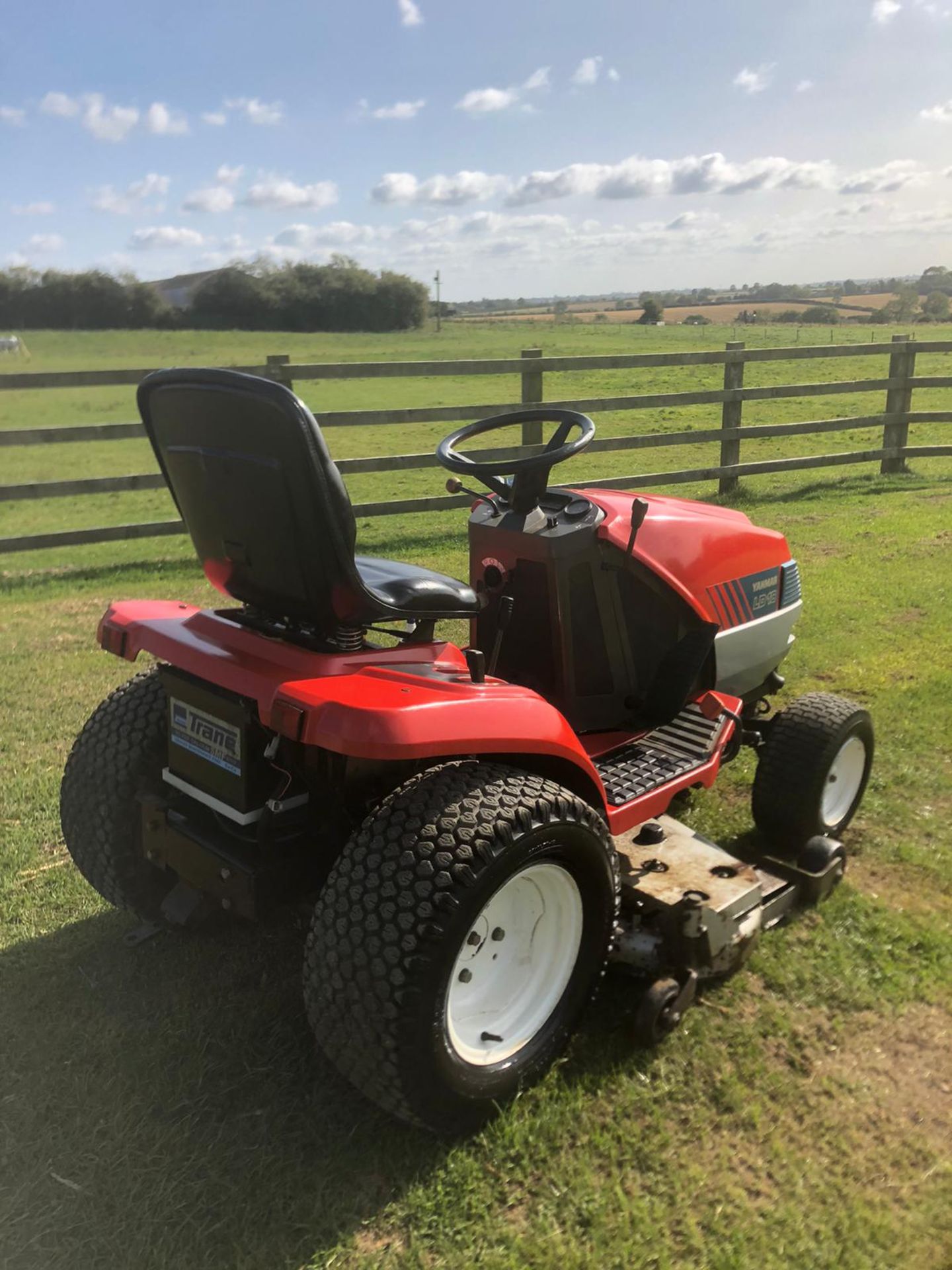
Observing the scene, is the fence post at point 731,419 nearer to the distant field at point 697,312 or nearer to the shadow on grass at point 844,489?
the shadow on grass at point 844,489

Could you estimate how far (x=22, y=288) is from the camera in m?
24.7

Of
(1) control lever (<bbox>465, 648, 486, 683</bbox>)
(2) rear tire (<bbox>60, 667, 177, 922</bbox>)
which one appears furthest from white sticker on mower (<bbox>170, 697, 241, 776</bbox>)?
(1) control lever (<bbox>465, 648, 486, 683</bbox>)

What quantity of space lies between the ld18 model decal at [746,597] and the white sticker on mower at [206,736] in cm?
172

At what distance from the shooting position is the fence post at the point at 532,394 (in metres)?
8.11

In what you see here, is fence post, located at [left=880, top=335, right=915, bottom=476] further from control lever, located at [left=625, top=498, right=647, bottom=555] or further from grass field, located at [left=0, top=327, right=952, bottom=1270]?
control lever, located at [left=625, top=498, right=647, bottom=555]

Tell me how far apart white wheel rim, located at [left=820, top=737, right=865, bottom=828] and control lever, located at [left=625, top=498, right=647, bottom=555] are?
99cm

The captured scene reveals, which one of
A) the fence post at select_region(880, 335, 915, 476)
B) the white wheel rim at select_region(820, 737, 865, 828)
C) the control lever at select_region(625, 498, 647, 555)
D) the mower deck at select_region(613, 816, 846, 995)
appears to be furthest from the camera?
the fence post at select_region(880, 335, 915, 476)

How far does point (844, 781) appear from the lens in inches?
131

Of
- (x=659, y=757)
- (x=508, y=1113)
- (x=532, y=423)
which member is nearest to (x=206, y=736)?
(x=508, y=1113)

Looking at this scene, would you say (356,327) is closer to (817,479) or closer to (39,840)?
(817,479)

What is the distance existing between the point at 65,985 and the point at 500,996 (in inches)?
48.0

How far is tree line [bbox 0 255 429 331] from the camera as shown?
24.6 m

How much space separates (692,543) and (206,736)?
1.72 meters

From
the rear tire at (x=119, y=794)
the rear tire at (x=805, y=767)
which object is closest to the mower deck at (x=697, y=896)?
the rear tire at (x=805, y=767)
